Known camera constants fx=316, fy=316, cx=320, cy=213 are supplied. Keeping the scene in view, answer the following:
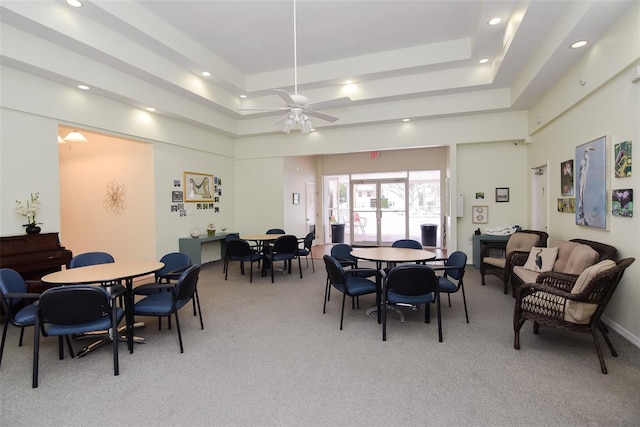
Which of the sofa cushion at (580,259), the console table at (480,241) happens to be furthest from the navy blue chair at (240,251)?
the sofa cushion at (580,259)

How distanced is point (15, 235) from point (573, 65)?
25.4 ft

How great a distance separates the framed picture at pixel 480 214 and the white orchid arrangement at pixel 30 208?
25.7 feet

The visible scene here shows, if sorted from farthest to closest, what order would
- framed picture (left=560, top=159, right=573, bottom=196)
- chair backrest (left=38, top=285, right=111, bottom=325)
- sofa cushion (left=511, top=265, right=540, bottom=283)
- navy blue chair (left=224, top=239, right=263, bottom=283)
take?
navy blue chair (left=224, top=239, right=263, bottom=283) → framed picture (left=560, top=159, right=573, bottom=196) → sofa cushion (left=511, top=265, right=540, bottom=283) → chair backrest (left=38, top=285, right=111, bottom=325)

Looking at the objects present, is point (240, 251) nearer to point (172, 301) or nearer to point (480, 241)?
point (172, 301)

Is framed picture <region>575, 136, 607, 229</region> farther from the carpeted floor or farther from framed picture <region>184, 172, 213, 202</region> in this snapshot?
framed picture <region>184, 172, 213, 202</region>

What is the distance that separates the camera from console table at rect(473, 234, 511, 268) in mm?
6297

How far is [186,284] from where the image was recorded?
10.6ft

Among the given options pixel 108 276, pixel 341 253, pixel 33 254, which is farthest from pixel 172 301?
pixel 341 253

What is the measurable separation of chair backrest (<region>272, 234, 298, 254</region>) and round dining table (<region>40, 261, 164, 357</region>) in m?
2.57

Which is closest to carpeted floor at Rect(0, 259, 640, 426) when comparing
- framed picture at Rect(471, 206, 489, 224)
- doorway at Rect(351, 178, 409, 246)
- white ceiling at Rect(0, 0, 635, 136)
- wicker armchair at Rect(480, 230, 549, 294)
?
wicker armchair at Rect(480, 230, 549, 294)

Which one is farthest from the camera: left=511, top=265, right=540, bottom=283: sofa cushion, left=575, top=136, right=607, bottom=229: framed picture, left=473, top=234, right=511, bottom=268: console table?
left=473, top=234, right=511, bottom=268: console table

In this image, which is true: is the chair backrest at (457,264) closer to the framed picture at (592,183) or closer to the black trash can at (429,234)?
the framed picture at (592,183)

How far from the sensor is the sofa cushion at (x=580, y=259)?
11.4 ft

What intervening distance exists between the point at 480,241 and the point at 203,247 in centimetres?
627
